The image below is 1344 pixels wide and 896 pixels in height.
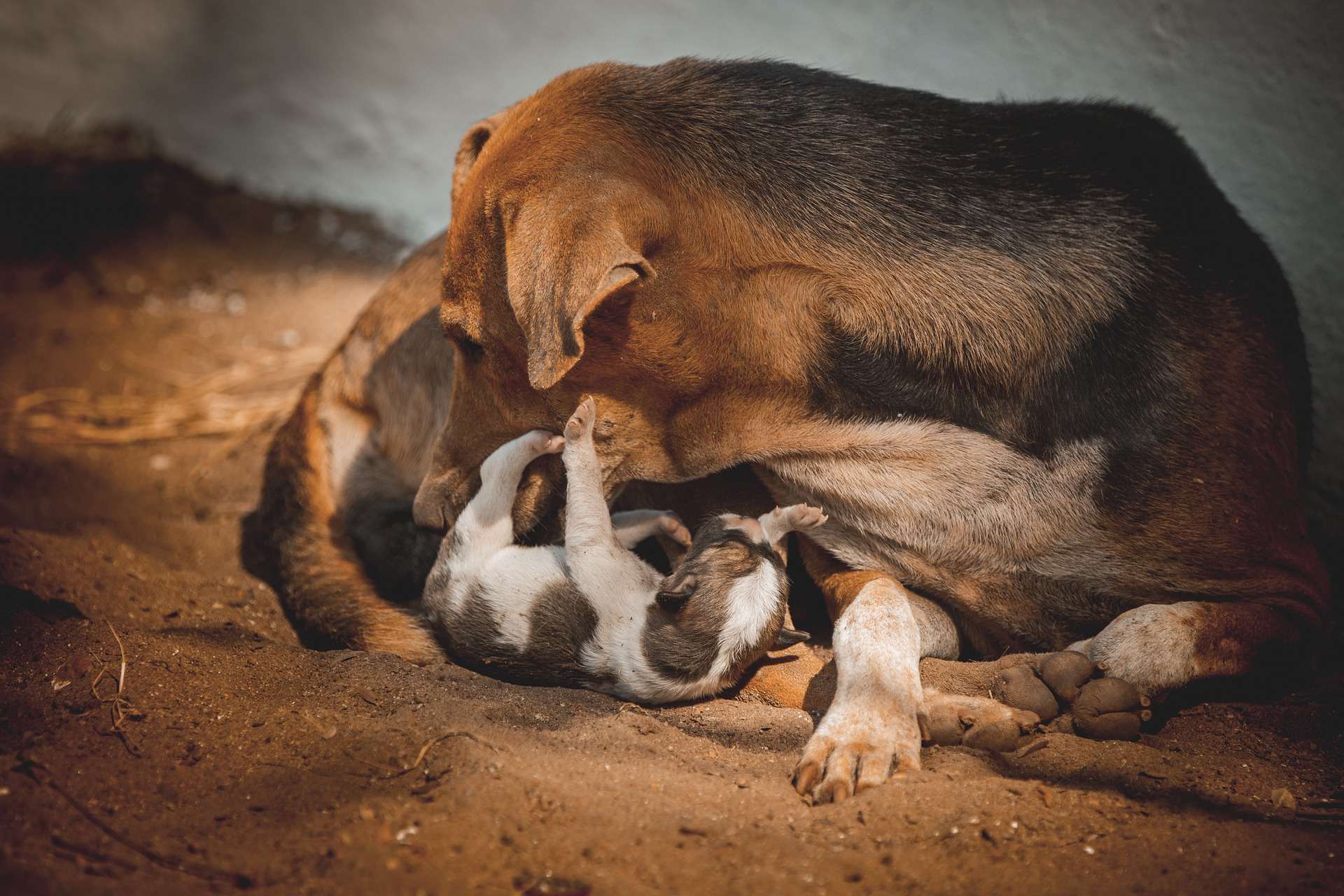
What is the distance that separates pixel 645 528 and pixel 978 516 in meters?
0.97

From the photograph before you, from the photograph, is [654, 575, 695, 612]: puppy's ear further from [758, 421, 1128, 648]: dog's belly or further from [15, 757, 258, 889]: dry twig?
[15, 757, 258, 889]: dry twig

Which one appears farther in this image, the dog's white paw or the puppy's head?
the puppy's head

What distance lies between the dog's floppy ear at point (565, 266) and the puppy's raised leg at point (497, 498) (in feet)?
1.87

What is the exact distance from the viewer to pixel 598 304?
242cm

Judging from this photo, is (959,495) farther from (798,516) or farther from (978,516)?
(798,516)

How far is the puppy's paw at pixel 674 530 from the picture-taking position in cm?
315

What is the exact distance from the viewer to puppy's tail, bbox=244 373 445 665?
3104 mm

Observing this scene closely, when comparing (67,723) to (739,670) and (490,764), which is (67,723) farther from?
(739,670)

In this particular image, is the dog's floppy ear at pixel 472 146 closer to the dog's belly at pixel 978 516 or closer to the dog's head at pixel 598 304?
the dog's head at pixel 598 304

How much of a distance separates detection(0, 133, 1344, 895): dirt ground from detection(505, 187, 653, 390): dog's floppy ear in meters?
0.91

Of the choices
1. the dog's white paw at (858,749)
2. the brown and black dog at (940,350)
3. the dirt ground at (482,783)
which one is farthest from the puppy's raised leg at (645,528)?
the dog's white paw at (858,749)

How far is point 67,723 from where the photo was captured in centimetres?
239

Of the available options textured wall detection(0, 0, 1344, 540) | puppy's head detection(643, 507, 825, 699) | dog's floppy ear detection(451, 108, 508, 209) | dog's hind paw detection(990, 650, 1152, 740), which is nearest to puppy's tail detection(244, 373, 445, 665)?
puppy's head detection(643, 507, 825, 699)

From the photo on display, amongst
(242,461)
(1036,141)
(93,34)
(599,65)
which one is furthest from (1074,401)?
(93,34)
